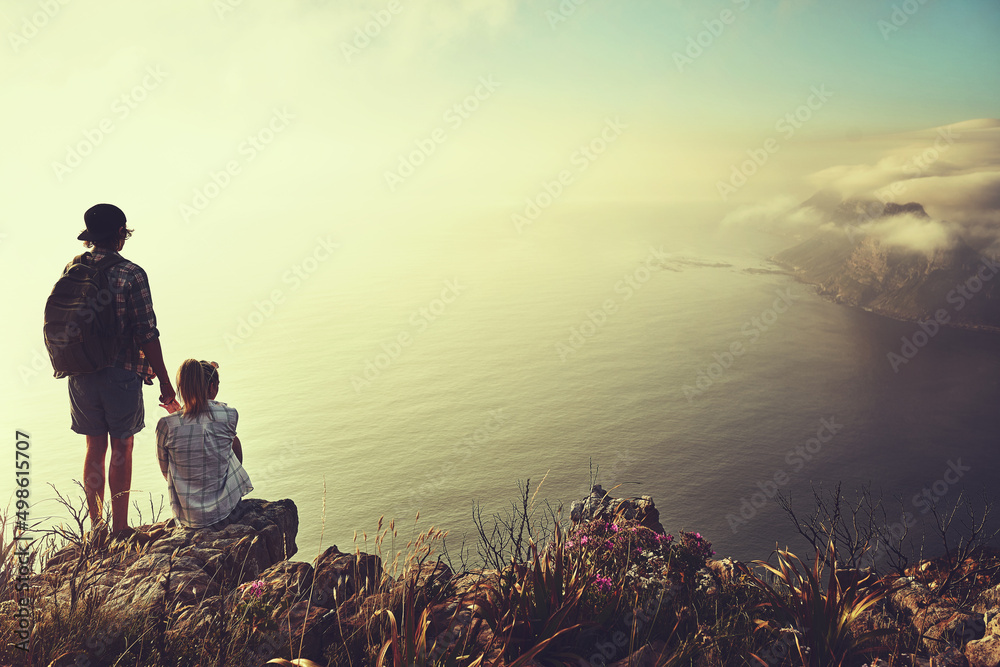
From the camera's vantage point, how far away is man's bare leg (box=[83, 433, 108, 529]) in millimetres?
3791

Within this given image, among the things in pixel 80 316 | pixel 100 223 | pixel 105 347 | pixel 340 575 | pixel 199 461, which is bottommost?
pixel 340 575

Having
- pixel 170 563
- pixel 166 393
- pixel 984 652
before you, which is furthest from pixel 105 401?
pixel 984 652

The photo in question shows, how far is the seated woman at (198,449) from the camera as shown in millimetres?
3885

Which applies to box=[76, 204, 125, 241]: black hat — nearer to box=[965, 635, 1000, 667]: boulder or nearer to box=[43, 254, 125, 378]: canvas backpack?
box=[43, 254, 125, 378]: canvas backpack

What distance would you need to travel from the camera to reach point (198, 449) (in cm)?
390

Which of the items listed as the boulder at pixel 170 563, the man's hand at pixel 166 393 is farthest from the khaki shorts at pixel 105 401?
the boulder at pixel 170 563

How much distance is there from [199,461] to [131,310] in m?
1.00

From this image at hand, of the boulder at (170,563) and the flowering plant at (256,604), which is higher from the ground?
the boulder at (170,563)

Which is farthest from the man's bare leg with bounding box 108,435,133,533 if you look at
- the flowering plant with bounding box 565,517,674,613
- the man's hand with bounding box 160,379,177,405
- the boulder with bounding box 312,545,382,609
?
the flowering plant with bounding box 565,517,674,613

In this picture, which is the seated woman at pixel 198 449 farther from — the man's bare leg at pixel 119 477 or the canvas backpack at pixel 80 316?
the canvas backpack at pixel 80 316

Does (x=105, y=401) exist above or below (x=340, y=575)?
above

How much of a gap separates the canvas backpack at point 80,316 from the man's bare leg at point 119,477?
1.83 ft

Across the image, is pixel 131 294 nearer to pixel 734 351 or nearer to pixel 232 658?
pixel 232 658

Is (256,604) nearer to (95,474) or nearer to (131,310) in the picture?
(95,474)
